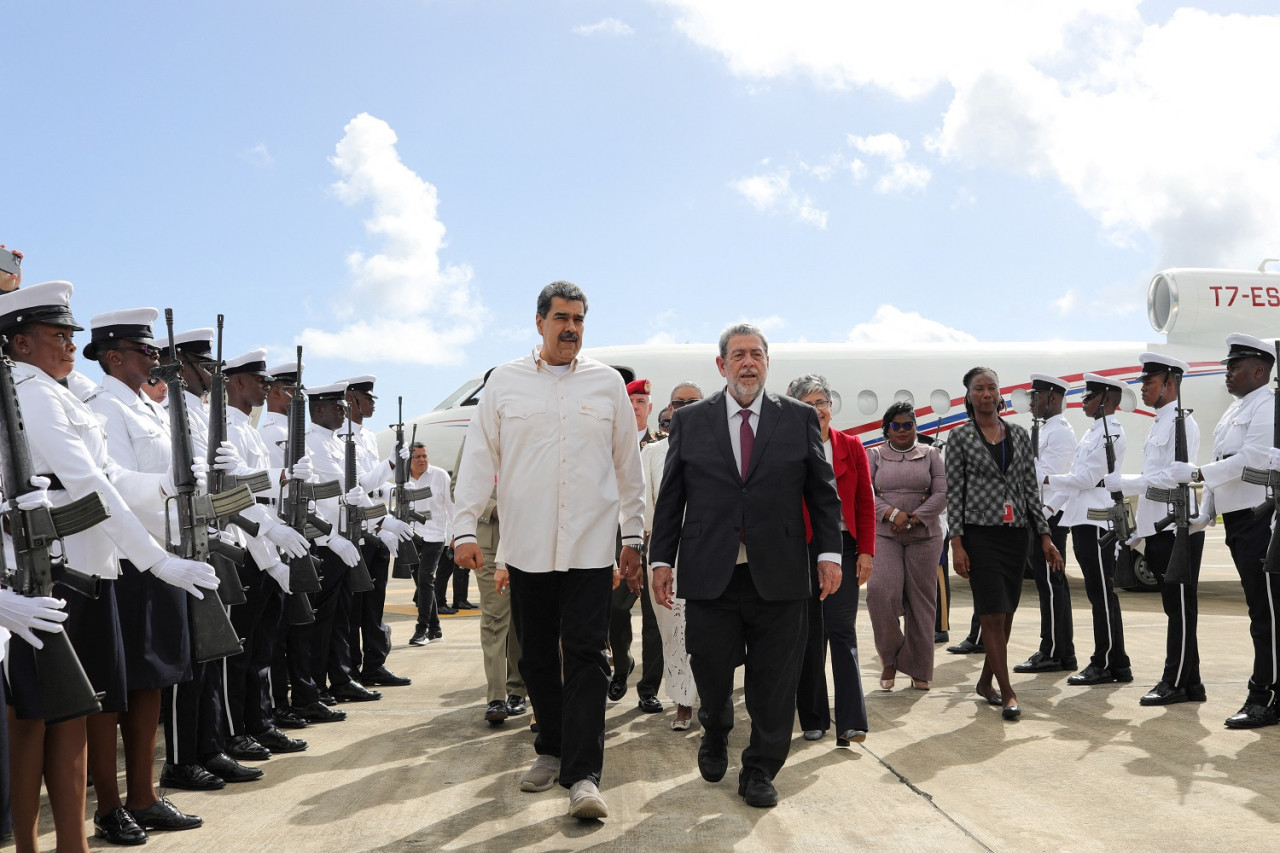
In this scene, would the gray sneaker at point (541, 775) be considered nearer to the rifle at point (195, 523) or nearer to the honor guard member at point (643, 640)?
the rifle at point (195, 523)

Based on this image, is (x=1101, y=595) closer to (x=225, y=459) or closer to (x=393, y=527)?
(x=393, y=527)

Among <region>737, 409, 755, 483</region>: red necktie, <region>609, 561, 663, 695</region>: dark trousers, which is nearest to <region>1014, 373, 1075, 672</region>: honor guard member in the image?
<region>609, 561, 663, 695</region>: dark trousers

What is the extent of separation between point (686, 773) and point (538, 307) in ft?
6.89

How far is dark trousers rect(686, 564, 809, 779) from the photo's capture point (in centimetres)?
408

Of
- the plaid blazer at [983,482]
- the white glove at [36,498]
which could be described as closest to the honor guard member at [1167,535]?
the plaid blazer at [983,482]

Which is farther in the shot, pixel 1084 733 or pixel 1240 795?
pixel 1084 733

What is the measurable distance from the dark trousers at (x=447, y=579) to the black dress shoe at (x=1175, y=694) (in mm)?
6476

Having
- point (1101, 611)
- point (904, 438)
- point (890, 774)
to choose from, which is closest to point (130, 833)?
point (890, 774)

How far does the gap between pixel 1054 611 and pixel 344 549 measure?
481 centimetres

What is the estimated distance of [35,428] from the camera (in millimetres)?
3232

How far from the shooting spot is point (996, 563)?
18.9 ft

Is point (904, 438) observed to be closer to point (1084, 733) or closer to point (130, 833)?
point (1084, 733)

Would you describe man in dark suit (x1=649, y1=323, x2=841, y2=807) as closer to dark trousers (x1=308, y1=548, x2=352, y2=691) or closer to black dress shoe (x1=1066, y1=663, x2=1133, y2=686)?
dark trousers (x1=308, y1=548, x2=352, y2=691)

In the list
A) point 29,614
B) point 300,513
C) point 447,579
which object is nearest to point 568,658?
point 29,614
